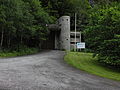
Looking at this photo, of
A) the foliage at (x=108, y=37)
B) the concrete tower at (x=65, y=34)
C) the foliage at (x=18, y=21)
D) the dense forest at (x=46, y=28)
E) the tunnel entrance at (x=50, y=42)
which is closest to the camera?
the foliage at (x=108, y=37)

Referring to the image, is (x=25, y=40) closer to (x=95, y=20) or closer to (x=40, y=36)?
(x=40, y=36)

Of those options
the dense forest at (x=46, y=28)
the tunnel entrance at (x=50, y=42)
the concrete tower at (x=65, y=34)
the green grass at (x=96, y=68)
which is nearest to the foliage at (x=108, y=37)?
the dense forest at (x=46, y=28)

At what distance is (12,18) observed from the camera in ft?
59.0

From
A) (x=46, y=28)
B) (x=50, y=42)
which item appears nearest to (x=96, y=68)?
(x=46, y=28)

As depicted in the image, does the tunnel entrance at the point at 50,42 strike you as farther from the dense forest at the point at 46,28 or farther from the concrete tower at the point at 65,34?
the concrete tower at the point at 65,34

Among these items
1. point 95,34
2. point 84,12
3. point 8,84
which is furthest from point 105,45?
point 84,12

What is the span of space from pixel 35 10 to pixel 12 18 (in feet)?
24.0

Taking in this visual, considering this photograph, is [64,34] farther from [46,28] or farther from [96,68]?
[96,68]

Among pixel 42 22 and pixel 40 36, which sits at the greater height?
pixel 42 22

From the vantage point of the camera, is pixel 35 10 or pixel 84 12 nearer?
pixel 35 10

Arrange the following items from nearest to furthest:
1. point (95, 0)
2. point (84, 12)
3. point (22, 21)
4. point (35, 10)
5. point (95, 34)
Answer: point (95, 34) → point (22, 21) → point (35, 10) → point (84, 12) → point (95, 0)

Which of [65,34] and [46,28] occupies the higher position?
[46,28]

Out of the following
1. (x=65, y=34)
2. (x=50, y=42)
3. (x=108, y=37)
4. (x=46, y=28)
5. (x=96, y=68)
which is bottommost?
(x=96, y=68)

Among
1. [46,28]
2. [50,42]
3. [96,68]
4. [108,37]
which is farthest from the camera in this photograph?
[50,42]
